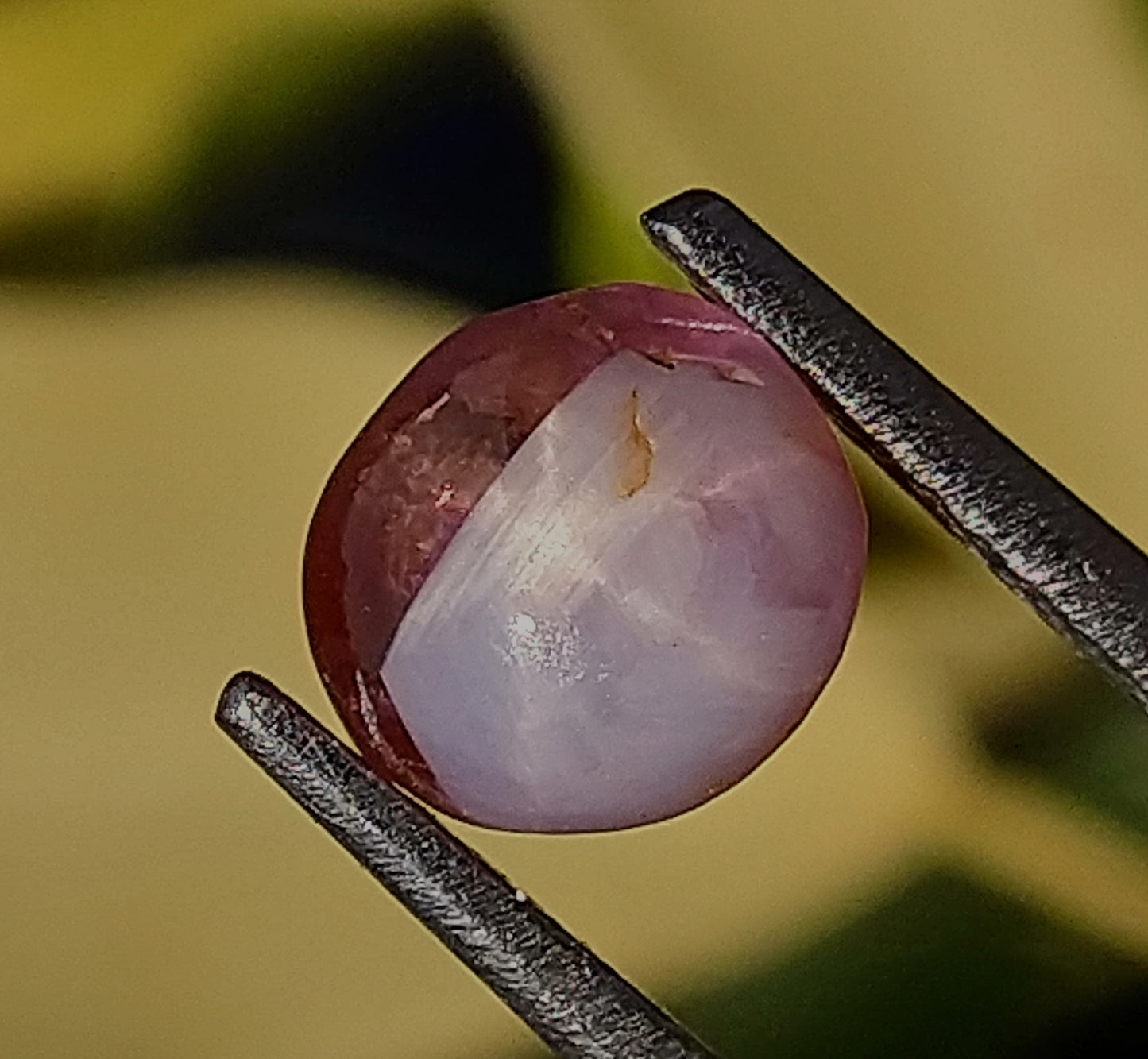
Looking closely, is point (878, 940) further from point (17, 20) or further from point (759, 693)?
point (17, 20)

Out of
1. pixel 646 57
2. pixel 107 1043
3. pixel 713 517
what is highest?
pixel 646 57

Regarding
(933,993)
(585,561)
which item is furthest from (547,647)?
(933,993)

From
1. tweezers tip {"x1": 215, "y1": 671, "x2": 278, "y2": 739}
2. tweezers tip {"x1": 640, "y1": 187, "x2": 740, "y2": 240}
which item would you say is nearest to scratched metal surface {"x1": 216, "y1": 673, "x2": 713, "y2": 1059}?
tweezers tip {"x1": 215, "y1": 671, "x2": 278, "y2": 739}

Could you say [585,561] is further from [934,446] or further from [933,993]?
[933,993]

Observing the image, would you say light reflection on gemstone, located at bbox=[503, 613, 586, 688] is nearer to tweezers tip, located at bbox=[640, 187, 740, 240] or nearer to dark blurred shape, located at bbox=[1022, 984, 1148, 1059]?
tweezers tip, located at bbox=[640, 187, 740, 240]

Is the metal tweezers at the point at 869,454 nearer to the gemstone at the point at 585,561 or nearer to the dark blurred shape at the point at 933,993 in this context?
the gemstone at the point at 585,561

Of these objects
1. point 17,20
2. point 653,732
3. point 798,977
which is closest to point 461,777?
point 653,732

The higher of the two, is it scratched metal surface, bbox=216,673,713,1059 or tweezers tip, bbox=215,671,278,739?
tweezers tip, bbox=215,671,278,739

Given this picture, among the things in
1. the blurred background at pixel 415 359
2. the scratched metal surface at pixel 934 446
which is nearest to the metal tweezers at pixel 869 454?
the scratched metal surface at pixel 934 446
